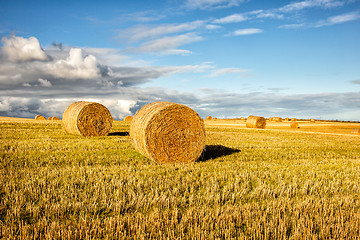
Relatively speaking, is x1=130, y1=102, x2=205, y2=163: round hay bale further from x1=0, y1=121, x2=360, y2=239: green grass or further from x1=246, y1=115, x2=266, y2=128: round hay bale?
x1=246, y1=115, x2=266, y2=128: round hay bale

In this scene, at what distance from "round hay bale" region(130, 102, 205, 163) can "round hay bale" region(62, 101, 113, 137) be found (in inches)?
304

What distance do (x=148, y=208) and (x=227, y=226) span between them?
134cm

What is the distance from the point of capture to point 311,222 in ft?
12.5

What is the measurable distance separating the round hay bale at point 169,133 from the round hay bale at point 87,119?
771cm

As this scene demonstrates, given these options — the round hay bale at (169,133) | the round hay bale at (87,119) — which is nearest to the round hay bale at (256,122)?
the round hay bale at (87,119)

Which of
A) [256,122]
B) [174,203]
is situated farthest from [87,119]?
[256,122]

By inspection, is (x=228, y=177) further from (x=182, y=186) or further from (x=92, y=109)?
(x=92, y=109)

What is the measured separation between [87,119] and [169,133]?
8.99 m

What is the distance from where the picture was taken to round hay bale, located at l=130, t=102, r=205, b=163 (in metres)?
8.62

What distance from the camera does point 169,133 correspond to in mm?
8922

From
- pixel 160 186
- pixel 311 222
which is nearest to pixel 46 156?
pixel 160 186

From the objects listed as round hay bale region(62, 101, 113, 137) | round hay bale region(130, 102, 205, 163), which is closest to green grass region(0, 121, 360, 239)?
round hay bale region(130, 102, 205, 163)

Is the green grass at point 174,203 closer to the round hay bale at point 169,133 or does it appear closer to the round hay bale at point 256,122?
the round hay bale at point 169,133

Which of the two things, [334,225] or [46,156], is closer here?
[334,225]
